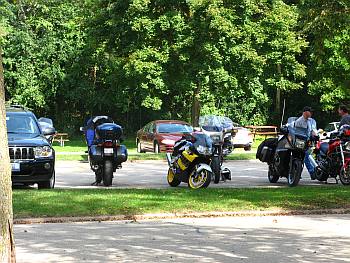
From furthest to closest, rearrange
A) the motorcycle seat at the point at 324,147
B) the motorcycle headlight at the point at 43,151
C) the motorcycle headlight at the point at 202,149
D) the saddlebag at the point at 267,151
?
the saddlebag at the point at 267,151 → the motorcycle seat at the point at 324,147 → the motorcycle headlight at the point at 202,149 → the motorcycle headlight at the point at 43,151

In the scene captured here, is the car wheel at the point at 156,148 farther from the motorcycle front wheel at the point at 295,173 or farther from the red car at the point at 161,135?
the motorcycle front wheel at the point at 295,173

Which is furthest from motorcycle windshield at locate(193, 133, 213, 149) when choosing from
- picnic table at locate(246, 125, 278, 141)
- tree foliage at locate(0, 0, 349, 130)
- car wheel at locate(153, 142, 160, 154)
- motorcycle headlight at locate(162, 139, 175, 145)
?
picnic table at locate(246, 125, 278, 141)

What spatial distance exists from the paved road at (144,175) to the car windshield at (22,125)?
1.47 metres

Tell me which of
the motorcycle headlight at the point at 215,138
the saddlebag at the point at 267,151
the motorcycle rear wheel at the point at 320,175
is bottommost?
the motorcycle rear wheel at the point at 320,175

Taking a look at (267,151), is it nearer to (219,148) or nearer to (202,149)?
(219,148)

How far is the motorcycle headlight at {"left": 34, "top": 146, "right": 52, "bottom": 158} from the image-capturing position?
1550cm

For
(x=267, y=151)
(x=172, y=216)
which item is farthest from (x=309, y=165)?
(x=172, y=216)

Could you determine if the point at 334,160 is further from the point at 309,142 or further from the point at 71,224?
the point at 71,224

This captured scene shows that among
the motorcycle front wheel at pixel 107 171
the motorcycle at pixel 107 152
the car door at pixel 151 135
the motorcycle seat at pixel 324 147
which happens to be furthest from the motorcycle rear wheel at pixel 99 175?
the car door at pixel 151 135

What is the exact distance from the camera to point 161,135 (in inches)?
1214

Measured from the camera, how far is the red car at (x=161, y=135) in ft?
100.0

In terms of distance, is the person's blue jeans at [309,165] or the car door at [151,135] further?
the car door at [151,135]

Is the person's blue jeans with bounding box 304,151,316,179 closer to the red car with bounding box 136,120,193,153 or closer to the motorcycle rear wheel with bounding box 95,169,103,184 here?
the motorcycle rear wheel with bounding box 95,169,103,184

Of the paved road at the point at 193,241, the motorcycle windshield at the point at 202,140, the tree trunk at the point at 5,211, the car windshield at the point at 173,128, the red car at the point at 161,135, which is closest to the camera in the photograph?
the tree trunk at the point at 5,211
